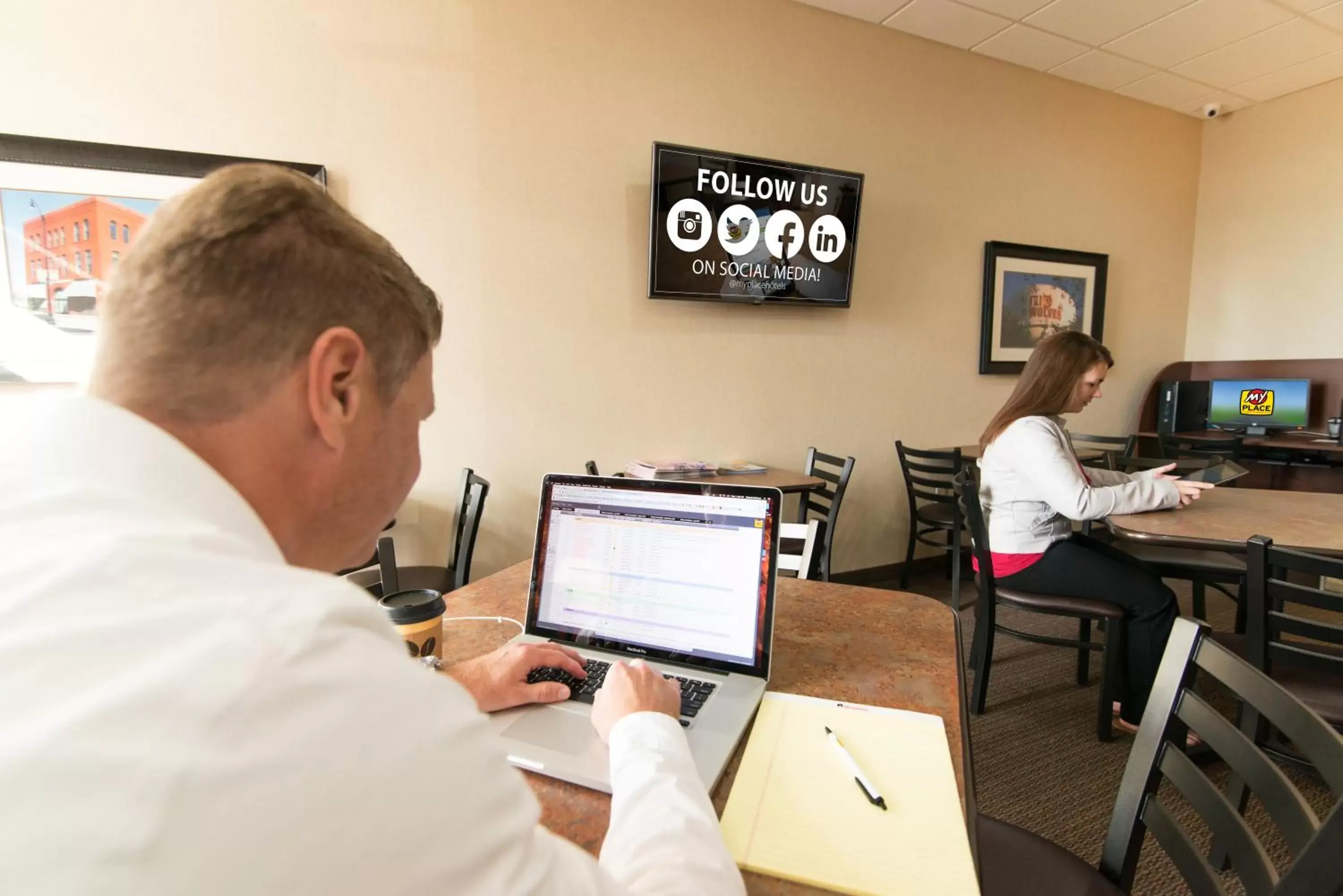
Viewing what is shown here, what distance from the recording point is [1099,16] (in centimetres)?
344

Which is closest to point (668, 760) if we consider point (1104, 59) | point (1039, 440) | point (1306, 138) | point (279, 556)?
point (279, 556)

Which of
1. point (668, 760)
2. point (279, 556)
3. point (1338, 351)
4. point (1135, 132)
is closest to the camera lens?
point (279, 556)

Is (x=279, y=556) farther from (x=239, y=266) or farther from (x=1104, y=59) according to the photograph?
(x=1104, y=59)

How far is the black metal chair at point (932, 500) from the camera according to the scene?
3178mm

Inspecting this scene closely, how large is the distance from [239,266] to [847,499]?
11.8 feet

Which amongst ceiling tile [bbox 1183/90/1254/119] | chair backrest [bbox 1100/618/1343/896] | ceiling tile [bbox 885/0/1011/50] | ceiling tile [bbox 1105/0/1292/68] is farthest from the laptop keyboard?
ceiling tile [bbox 1183/90/1254/119]

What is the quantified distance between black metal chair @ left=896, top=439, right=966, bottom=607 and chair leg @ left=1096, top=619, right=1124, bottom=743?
846 mm

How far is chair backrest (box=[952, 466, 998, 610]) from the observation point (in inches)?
86.7

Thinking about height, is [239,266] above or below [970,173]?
below

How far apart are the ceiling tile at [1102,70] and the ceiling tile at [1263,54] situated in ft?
0.72

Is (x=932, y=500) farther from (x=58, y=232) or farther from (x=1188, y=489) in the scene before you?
(x=58, y=232)

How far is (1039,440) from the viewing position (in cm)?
222

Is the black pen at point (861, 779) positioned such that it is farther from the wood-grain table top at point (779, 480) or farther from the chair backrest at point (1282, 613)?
the wood-grain table top at point (779, 480)

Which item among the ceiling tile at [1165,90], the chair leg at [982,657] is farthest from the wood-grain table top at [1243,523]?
the ceiling tile at [1165,90]
